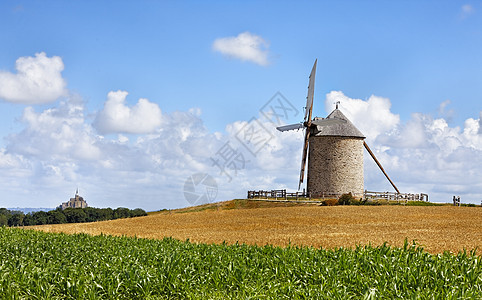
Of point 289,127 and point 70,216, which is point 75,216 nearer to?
point 70,216

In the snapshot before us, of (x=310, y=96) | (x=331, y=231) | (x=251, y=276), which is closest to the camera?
(x=251, y=276)

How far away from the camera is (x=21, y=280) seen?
858 cm

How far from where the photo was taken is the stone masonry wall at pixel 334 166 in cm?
4241

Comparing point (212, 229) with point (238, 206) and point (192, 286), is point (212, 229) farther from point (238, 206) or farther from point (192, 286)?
point (238, 206)

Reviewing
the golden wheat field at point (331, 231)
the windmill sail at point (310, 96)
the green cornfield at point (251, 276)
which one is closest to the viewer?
the green cornfield at point (251, 276)

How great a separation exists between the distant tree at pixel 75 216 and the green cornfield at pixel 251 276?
34426mm

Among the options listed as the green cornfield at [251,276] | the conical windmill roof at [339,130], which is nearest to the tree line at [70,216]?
the conical windmill roof at [339,130]

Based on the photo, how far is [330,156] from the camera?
42.5 m

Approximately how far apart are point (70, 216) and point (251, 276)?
38.7m

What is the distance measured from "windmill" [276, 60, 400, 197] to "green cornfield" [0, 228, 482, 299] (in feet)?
105

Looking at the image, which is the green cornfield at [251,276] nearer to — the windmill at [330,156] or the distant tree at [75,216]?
the windmill at [330,156]

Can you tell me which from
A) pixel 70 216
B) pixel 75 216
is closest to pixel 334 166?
pixel 75 216

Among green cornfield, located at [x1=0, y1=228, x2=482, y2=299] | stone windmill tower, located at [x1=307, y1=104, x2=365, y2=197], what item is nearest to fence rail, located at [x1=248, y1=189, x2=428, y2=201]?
stone windmill tower, located at [x1=307, y1=104, x2=365, y2=197]

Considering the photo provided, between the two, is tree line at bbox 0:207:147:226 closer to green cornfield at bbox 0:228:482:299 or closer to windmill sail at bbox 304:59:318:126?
windmill sail at bbox 304:59:318:126
